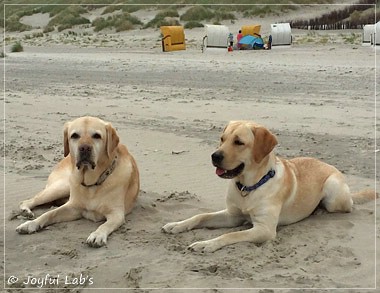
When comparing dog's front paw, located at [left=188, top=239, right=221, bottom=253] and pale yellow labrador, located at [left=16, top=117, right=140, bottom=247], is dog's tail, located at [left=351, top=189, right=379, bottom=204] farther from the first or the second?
pale yellow labrador, located at [left=16, top=117, right=140, bottom=247]

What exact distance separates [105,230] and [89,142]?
0.83m

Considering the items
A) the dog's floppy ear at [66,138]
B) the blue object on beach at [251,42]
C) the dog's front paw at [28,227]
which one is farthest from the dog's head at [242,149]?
the blue object on beach at [251,42]

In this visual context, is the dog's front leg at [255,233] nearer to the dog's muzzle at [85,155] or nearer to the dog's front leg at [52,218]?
the dog's muzzle at [85,155]

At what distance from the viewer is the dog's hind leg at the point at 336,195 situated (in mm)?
6242

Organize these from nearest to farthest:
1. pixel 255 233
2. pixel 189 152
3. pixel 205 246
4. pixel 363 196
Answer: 1. pixel 205 246
2. pixel 255 233
3. pixel 363 196
4. pixel 189 152

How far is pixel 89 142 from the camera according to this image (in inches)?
230

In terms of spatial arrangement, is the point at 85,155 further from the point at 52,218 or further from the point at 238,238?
the point at 238,238

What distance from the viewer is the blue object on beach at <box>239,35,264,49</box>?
26.0 m

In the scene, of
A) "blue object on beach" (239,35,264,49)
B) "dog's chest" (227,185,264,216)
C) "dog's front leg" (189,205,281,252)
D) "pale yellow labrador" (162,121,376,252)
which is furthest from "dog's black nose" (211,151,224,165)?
"blue object on beach" (239,35,264,49)

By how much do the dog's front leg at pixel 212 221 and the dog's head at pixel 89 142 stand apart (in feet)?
3.01

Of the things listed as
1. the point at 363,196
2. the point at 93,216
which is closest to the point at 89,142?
the point at 93,216

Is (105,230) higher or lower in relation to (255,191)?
lower

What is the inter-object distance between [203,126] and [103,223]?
493 centimetres

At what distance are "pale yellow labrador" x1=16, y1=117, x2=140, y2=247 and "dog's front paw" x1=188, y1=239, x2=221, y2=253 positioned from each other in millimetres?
849
